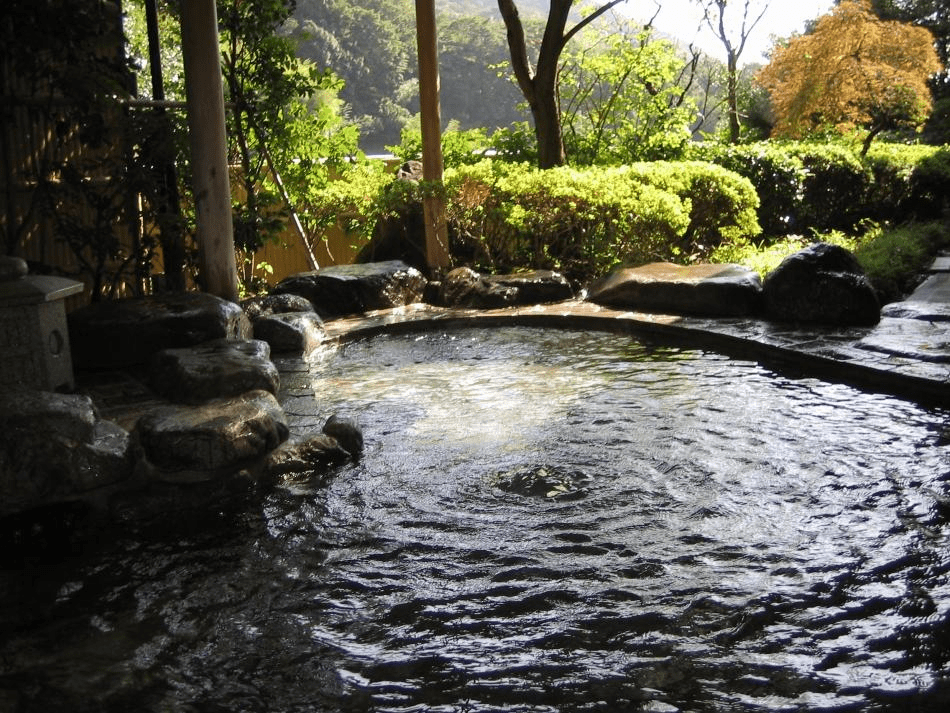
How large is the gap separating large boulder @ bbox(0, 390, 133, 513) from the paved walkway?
4.35 meters

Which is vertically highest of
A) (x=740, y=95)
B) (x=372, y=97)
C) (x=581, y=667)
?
(x=372, y=97)

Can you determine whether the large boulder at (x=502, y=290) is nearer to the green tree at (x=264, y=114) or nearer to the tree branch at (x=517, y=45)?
the green tree at (x=264, y=114)

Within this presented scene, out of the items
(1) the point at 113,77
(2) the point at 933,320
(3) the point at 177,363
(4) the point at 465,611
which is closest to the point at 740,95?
(2) the point at 933,320

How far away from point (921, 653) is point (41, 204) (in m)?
6.45

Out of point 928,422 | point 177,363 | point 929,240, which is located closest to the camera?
point 928,422

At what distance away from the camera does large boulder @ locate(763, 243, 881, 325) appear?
309 inches

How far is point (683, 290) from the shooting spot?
8.93 m

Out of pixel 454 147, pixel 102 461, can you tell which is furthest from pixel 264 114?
pixel 102 461

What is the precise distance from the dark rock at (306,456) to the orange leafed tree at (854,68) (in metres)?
12.9

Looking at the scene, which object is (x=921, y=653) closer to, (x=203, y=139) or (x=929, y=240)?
(x=203, y=139)

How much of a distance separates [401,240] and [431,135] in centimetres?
154

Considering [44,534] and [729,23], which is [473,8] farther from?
[44,534]

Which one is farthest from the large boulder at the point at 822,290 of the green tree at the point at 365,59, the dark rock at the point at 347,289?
the green tree at the point at 365,59

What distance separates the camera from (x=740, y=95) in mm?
23500
